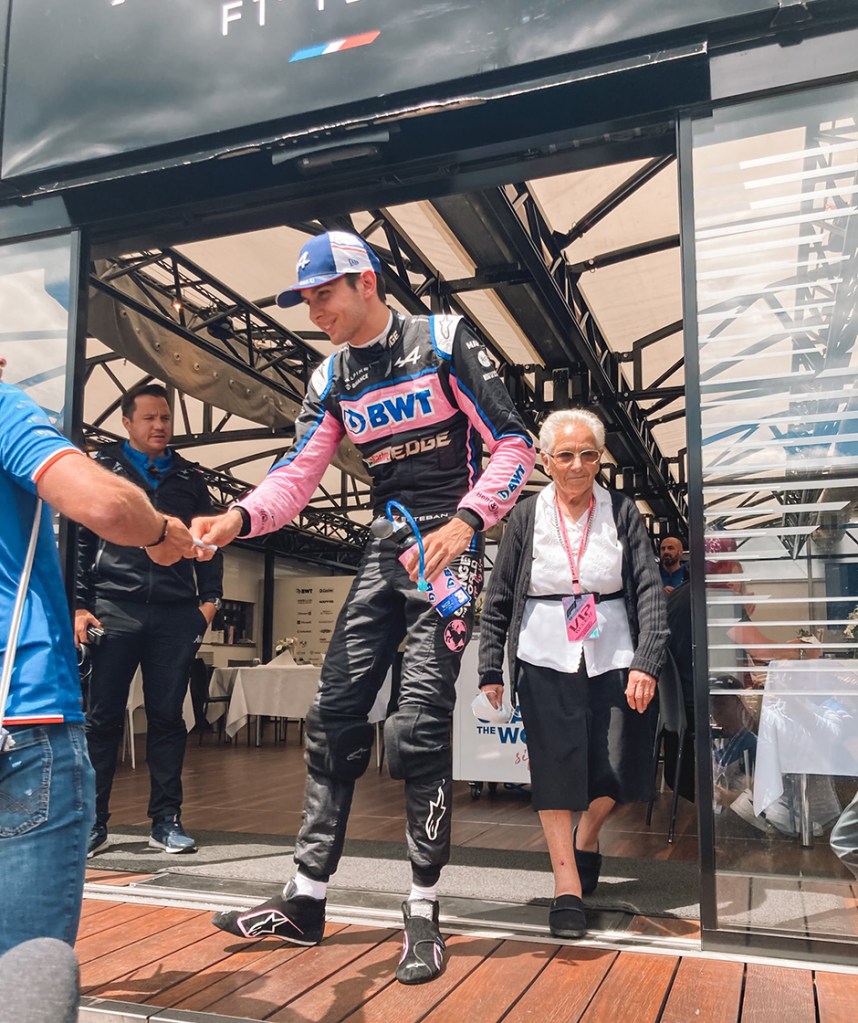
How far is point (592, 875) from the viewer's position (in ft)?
9.75

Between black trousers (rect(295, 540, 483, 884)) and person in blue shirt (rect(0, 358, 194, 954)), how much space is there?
1.02 meters

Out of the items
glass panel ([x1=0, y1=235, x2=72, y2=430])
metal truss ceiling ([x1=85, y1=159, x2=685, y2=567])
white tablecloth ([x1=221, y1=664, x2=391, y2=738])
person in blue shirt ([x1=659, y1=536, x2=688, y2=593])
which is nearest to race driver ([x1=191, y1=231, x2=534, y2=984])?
glass panel ([x1=0, y1=235, x2=72, y2=430])

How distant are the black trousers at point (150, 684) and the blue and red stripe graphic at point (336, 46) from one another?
213 cm

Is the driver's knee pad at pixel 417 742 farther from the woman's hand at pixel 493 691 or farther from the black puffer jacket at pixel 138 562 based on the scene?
the black puffer jacket at pixel 138 562

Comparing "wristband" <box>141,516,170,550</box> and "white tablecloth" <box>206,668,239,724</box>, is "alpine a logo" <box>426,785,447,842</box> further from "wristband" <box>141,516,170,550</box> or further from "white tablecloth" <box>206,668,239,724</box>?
"white tablecloth" <box>206,668,239,724</box>

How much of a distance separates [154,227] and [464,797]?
12.7 feet

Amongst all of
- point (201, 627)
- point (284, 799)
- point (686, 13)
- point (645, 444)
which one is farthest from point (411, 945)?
point (645, 444)

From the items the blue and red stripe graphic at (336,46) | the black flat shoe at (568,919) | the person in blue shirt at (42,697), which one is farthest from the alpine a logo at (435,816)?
the blue and red stripe graphic at (336,46)

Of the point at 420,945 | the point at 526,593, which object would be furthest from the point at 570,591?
the point at 420,945

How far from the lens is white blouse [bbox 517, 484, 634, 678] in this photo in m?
2.75

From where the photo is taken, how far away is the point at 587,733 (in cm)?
275

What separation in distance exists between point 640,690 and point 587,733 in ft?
0.83

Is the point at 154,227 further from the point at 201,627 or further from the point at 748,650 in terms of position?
the point at 748,650

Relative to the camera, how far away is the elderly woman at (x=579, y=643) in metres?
2.67
